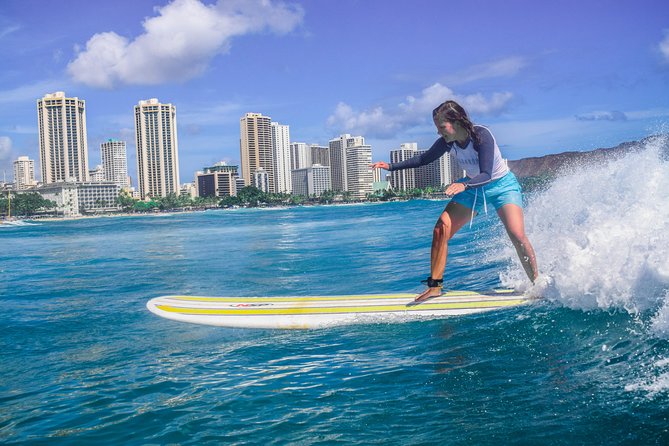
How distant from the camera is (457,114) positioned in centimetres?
614

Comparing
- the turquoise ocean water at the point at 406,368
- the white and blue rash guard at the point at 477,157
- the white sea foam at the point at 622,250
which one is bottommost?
the turquoise ocean water at the point at 406,368

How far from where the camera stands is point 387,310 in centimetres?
637

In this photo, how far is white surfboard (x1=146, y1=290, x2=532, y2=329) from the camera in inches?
246

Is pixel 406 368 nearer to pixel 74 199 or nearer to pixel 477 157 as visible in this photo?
pixel 477 157

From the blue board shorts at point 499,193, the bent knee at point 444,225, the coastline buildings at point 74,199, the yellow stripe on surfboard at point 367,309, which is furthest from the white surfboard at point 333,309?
the coastline buildings at point 74,199

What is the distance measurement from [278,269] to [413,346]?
339 inches

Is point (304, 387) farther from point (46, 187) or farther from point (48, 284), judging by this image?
point (46, 187)

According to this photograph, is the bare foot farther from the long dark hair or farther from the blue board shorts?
the long dark hair

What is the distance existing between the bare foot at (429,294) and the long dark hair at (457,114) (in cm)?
185

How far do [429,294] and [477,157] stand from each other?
1730mm

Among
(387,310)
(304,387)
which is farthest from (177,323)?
(304,387)

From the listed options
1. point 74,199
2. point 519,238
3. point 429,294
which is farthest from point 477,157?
point 74,199

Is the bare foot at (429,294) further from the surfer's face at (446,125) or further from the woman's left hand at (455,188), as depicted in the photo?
the surfer's face at (446,125)

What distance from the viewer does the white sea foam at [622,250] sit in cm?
483
